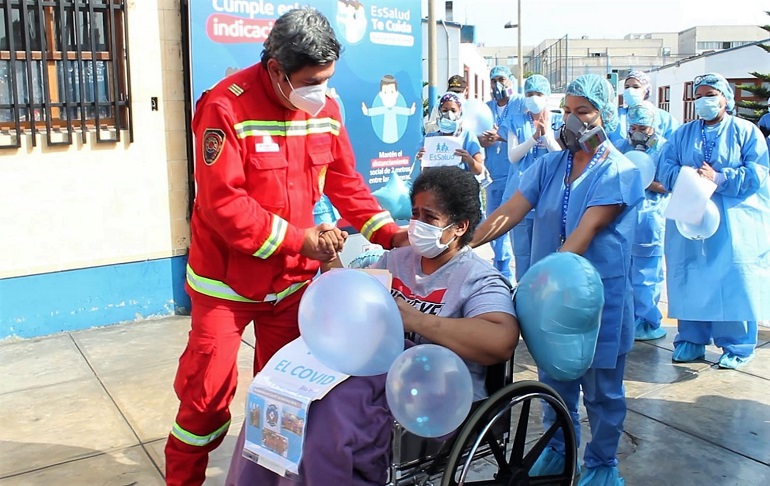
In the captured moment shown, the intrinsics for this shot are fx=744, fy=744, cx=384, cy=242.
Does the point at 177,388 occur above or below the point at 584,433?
above

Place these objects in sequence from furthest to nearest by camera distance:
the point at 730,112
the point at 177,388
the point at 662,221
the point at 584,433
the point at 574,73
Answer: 1. the point at 574,73
2. the point at 662,221
3. the point at 730,112
4. the point at 584,433
5. the point at 177,388

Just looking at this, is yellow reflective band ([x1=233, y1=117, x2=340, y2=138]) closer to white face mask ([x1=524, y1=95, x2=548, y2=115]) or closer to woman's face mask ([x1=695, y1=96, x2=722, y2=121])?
woman's face mask ([x1=695, y1=96, x2=722, y2=121])

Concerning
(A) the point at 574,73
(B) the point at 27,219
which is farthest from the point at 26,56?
(A) the point at 574,73

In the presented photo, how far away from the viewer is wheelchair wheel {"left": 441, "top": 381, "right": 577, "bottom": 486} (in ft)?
7.18

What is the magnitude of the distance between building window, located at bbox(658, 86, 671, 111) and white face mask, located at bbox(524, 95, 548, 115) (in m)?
27.4

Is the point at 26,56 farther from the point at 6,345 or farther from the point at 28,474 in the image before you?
the point at 28,474

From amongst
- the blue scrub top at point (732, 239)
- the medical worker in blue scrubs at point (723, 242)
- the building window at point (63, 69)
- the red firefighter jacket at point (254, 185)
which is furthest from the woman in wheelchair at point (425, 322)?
the building window at point (63, 69)

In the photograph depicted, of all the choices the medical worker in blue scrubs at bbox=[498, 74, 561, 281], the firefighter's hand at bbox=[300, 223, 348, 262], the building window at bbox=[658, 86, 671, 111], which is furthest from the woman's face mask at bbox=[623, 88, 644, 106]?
the building window at bbox=[658, 86, 671, 111]

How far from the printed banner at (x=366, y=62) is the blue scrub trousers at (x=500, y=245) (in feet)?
2.82

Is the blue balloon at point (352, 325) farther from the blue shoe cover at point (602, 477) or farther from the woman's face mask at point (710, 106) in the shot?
the woman's face mask at point (710, 106)

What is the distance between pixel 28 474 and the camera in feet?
10.9

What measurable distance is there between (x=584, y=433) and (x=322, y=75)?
233 centimetres

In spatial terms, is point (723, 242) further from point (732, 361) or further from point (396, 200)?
point (396, 200)

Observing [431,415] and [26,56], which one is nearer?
[431,415]
